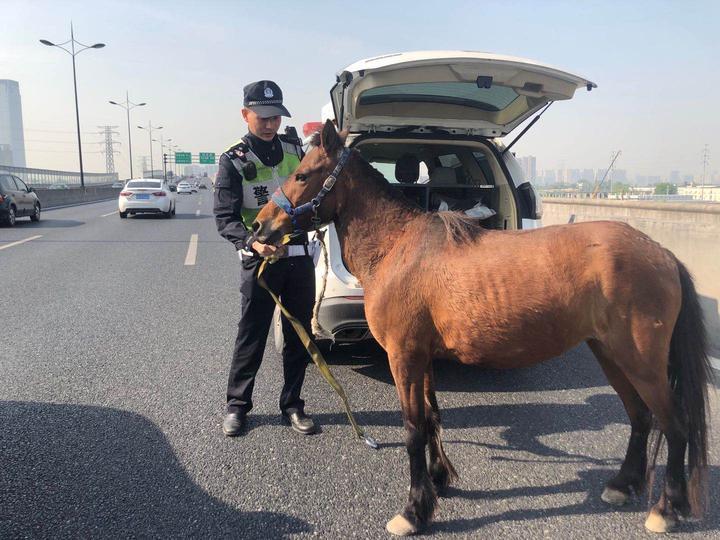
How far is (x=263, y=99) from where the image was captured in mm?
3277

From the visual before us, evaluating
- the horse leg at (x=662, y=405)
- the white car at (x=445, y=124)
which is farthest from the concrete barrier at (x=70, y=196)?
the horse leg at (x=662, y=405)

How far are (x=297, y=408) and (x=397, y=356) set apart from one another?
1.26 m

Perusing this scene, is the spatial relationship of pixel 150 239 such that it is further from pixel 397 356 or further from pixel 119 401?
pixel 397 356

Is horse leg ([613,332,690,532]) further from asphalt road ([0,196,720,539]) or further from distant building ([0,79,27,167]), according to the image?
distant building ([0,79,27,167])

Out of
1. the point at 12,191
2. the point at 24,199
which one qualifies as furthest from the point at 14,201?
the point at 24,199

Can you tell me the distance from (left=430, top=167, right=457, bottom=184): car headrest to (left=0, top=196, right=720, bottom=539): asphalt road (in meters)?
2.00

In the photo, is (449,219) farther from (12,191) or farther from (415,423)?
(12,191)

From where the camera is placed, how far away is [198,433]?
11.0ft

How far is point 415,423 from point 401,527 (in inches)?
19.5

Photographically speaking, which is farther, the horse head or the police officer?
the police officer

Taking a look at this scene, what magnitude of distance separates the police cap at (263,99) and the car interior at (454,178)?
1122 mm

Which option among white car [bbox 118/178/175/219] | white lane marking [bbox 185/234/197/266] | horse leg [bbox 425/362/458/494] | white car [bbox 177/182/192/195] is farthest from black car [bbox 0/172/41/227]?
white car [bbox 177/182/192/195]

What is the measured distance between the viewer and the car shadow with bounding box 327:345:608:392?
4.19 meters

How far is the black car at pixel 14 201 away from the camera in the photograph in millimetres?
15797
